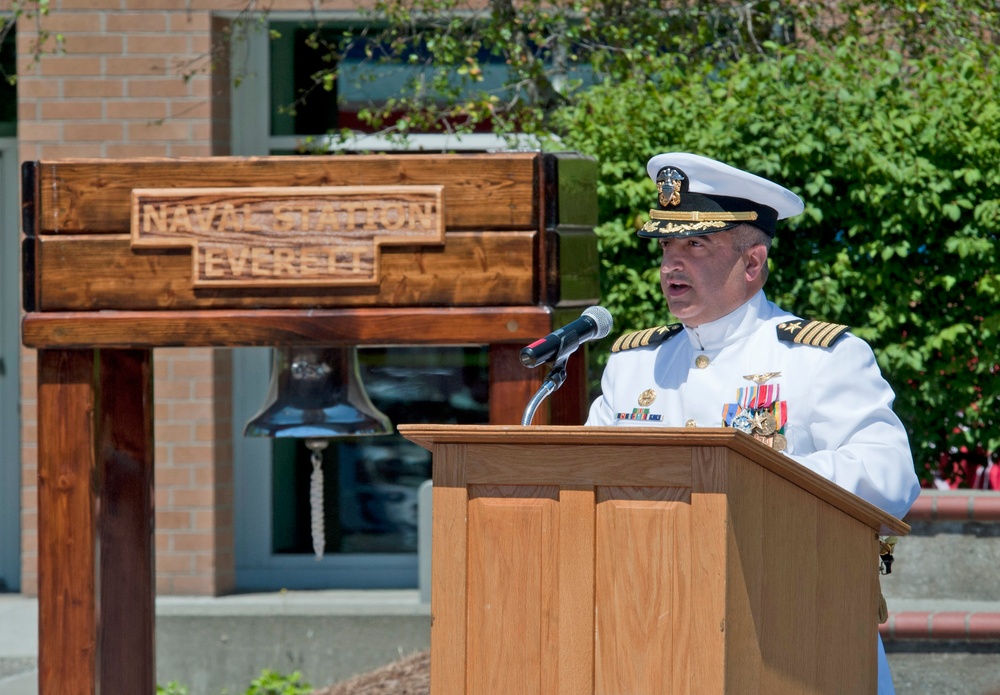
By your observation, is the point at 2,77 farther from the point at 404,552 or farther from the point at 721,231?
the point at 721,231

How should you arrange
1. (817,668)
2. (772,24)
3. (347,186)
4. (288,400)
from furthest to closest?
(772,24), (288,400), (347,186), (817,668)

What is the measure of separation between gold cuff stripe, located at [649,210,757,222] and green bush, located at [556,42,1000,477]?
8.22 ft

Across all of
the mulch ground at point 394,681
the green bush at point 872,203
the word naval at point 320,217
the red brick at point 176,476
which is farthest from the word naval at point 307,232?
the red brick at point 176,476

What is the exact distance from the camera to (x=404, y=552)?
7.91m

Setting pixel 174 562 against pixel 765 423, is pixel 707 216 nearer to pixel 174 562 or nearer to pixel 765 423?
pixel 765 423

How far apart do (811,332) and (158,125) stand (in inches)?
192

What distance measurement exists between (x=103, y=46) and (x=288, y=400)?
12.4 ft

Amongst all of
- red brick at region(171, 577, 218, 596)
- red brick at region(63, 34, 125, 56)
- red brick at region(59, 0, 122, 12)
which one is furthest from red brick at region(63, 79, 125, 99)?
red brick at region(171, 577, 218, 596)

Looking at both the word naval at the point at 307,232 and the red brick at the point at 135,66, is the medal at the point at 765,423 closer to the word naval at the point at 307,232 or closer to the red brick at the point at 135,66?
the word naval at the point at 307,232

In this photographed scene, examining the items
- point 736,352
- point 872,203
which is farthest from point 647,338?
point 872,203

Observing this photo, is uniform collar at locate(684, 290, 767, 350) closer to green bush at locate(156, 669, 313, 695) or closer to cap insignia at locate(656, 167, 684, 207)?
cap insignia at locate(656, 167, 684, 207)

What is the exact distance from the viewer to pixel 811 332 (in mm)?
3049

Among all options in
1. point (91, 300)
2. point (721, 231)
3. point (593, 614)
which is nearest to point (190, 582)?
point (91, 300)

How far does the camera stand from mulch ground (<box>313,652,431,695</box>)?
5977mm
